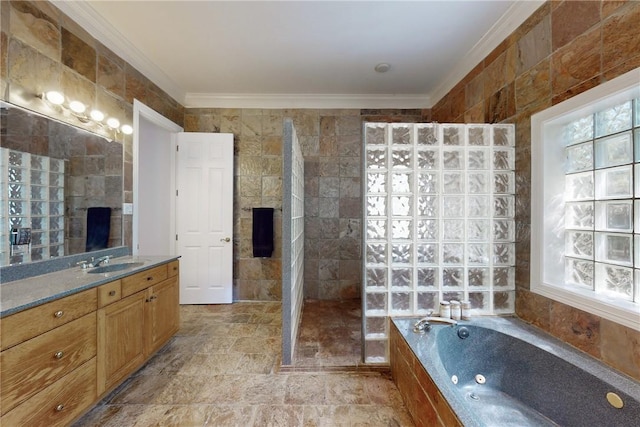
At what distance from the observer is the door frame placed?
240cm

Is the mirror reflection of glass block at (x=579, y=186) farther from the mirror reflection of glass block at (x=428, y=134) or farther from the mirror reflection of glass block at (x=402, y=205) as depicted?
the mirror reflection of glass block at (x=402, y=205)

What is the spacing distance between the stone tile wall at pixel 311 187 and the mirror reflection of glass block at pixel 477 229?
1585 mm

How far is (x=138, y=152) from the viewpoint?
2502 mm

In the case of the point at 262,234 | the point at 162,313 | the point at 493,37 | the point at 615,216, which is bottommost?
the point at 162,313

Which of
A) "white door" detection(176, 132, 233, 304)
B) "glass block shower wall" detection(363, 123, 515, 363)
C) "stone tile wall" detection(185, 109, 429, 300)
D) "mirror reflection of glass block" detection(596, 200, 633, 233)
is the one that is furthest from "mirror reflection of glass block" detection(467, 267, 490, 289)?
"white door" detection(176, 132, 233, 304)

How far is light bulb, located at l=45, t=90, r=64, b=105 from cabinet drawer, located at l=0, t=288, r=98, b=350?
138 cm

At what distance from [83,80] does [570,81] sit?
3.42 meters

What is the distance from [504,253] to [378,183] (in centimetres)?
114

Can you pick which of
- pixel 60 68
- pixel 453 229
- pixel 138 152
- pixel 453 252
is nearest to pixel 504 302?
pixel 453 252

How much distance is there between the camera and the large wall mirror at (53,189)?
1.45 metres

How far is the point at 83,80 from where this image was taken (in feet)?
6.24

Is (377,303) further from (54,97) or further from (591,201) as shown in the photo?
(54,97)

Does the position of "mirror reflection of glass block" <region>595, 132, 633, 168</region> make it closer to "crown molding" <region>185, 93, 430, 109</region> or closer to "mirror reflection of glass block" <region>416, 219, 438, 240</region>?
"mirror reflection of glass block" <region>416, 219, 438, 240</region>

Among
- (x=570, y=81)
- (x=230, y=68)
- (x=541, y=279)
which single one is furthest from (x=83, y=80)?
(x=541, y=279)
